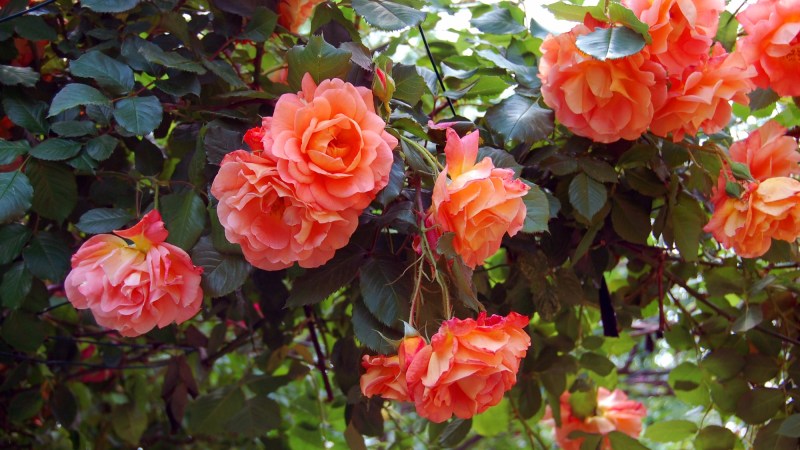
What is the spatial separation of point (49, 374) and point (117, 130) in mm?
568

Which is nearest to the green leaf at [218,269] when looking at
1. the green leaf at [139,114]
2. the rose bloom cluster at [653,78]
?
the green leaf at [139,114]

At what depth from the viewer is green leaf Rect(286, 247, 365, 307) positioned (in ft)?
2.12

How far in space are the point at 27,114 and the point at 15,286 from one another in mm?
159

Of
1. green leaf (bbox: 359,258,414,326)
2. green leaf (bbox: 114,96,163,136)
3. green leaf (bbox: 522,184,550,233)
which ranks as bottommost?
green leaf (bbox: 359,258,414,326)

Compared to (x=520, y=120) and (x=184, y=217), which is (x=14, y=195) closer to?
(x=184, y=217)

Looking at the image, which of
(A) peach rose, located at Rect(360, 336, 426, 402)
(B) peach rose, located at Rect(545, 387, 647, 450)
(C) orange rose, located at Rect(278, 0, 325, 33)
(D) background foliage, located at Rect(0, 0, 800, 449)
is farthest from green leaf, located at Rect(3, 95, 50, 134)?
(B) peach rose, located at Rect(545, 387, 647, 450)

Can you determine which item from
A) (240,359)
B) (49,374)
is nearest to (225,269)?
(49,374)

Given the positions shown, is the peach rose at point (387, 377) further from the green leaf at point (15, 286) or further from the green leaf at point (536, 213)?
the green leaf at point (15, 286)

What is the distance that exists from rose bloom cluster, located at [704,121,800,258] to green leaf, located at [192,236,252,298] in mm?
432

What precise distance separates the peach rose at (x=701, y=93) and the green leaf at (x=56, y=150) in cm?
51

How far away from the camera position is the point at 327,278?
0.65m

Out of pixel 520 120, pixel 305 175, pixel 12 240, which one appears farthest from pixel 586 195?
pixel 12 240

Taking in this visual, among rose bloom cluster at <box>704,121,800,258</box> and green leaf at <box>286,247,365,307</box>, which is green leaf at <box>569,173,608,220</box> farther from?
green leaf at <box>286,247,365,307</box>

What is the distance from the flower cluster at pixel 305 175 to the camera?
542 mm
